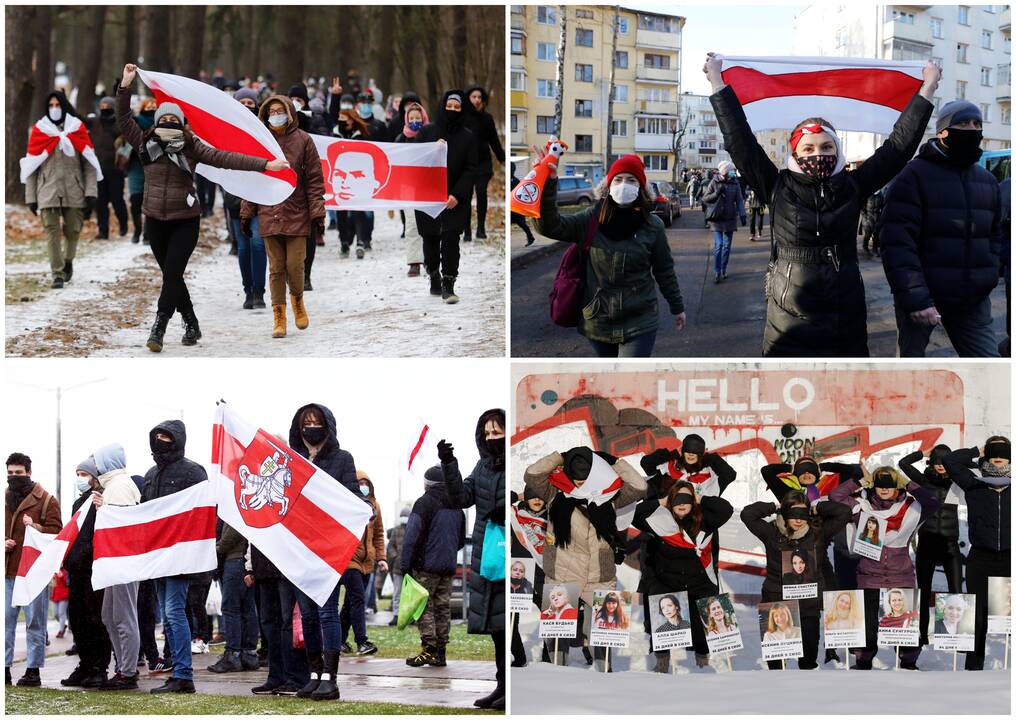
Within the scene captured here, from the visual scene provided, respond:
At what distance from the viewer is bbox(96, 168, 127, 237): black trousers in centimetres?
1388

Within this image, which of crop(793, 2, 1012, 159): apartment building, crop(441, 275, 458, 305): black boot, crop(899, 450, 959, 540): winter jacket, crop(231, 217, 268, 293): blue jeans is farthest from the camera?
crop(231, 217, 268, 293): blue jeans

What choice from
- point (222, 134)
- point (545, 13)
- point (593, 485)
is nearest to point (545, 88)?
point (545, 13)

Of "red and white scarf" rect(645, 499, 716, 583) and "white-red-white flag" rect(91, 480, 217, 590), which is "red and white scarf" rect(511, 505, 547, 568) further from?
"white-red-white flag" rect(91, 480, 217, 590)

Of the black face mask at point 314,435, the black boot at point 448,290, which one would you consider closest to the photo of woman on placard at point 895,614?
the black face mask at point 314,435

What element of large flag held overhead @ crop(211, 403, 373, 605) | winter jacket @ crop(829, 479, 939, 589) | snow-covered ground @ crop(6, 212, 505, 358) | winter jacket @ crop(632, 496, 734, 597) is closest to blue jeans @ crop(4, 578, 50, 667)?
large flag held overhead @ crop(211, 403, 373, 605)

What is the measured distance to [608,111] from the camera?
8516 mm

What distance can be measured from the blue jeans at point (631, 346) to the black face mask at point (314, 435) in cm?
170

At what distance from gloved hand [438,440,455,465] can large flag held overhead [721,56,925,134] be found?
2695mm

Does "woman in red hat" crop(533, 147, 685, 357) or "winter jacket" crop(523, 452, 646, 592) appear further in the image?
"winter jacket" crop(523, 452, 646, 592)

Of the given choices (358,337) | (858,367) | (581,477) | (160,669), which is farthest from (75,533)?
(858,367)

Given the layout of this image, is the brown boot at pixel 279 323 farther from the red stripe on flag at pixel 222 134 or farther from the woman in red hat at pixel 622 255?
the woman in red hat at pixel 622 255

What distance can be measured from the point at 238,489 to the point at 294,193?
232 cm

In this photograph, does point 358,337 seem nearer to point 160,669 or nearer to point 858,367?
point 160,669

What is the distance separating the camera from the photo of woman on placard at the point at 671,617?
25.6ft
